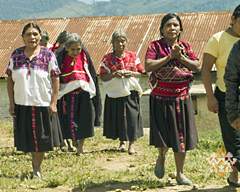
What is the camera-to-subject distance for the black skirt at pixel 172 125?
6.52 metres

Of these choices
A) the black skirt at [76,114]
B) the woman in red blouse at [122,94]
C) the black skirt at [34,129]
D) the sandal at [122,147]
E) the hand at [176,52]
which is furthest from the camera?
the sandal at [122,147]

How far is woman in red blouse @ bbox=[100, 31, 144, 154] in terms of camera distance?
9.25 metres

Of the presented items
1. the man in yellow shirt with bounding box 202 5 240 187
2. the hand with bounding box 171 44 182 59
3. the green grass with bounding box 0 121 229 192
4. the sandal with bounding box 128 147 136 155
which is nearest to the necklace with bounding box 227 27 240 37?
the man in yellow shirt with bounding box 202 5 240 187

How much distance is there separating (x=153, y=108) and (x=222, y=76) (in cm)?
86

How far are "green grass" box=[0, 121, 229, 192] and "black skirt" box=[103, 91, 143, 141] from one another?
0.29m

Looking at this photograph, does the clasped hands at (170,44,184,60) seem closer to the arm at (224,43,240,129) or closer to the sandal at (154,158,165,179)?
the arm at (224,43,240,129)

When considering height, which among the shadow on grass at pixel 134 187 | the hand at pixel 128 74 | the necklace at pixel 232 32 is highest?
the necklace at pixel 232 32

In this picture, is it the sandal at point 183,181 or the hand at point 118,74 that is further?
the hand at point 118,74

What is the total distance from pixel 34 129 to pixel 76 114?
208 cm

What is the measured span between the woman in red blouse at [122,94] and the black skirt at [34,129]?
2.24 m

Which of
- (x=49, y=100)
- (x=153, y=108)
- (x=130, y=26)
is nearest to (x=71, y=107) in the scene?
(x=49, y=100)

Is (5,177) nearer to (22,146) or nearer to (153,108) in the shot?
(22,146)

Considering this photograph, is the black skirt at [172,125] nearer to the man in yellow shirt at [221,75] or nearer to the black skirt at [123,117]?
the man in yellow shirt at [221,75]

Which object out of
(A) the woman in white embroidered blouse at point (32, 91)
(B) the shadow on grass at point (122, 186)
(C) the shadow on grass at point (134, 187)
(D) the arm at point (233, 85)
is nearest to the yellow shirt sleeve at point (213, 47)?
(D) the arm at point (233, 85)
